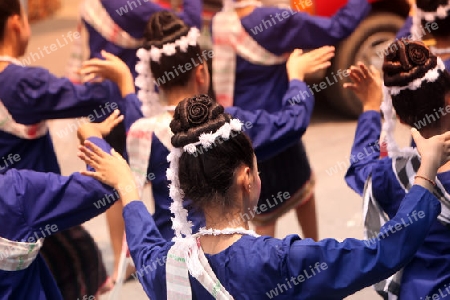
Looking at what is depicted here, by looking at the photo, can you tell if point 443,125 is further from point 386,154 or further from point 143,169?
point 143,169

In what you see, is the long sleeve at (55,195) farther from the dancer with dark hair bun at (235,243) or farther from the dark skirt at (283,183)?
the dark skirt at (283,183)

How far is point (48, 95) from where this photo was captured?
2885 millimetres

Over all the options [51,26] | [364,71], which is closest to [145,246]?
[364,71]

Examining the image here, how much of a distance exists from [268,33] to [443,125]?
1229 mm

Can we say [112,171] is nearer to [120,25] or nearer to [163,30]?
[163,30]

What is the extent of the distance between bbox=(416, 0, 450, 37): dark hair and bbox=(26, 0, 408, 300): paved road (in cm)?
41

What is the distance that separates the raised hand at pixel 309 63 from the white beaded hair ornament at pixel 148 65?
1.18ft

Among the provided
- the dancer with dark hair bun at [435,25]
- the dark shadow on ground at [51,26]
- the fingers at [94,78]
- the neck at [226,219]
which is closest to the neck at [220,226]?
the neck at [226,219]

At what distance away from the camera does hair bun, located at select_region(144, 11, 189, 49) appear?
8.83ft

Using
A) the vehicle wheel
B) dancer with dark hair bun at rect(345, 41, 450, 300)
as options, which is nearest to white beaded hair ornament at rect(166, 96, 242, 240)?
dancer with dark hair bun at rect(345, 41, 450, 300)

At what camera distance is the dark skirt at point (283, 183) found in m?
3.36

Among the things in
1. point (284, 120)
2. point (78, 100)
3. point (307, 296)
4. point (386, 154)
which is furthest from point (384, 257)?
point (78, 100)

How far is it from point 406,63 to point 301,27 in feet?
3.63

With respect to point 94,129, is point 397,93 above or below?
above
